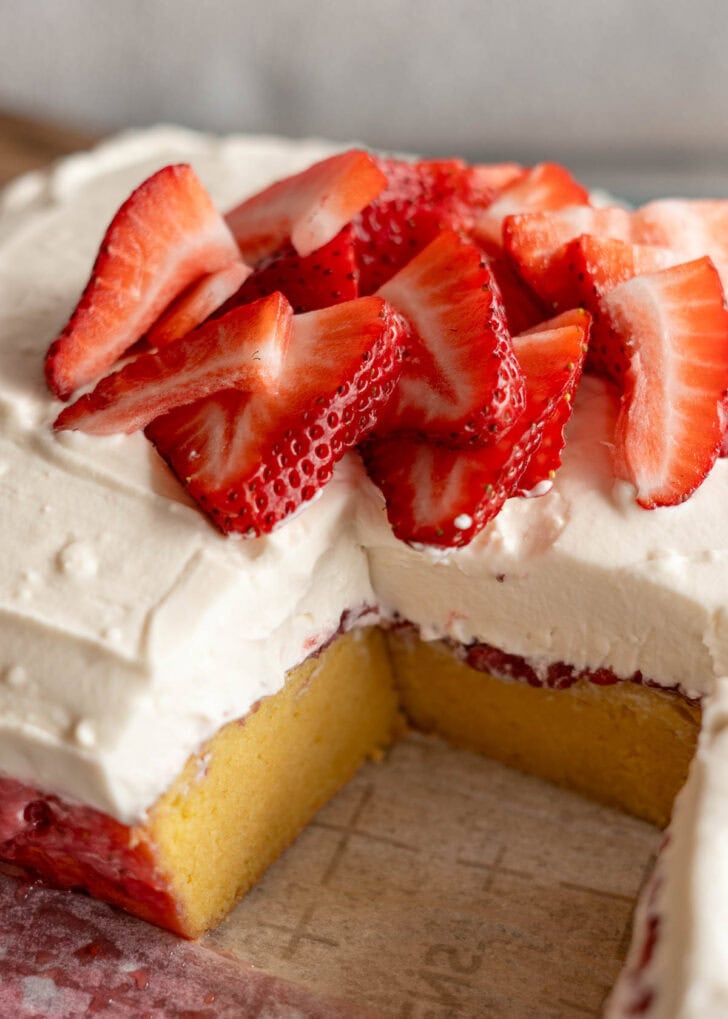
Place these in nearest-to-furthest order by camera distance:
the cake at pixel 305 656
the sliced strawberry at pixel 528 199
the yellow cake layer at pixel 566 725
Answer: the cake at pixel 305 656, the yellow cake layer at pixel 566 725, the sliced strawberry at pixel 528 199

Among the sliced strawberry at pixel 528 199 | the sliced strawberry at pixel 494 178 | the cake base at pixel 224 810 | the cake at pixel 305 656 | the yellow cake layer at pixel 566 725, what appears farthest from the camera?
the sliced strawberry at pixel 494 178

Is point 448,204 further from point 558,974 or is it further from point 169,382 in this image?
point 558,974

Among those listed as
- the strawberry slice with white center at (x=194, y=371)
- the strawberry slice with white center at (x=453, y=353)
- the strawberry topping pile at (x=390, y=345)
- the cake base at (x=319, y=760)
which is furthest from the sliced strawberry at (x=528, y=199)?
the cake base at (x=319, y=760)

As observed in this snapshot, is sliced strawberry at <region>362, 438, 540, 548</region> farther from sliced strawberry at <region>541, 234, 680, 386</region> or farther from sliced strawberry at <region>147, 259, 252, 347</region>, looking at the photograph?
sliced strawberry at <region>147, 259, 252, 347</region>

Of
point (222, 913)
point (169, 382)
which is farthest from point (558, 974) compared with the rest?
point (169, 382)

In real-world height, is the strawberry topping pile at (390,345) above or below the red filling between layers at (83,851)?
above

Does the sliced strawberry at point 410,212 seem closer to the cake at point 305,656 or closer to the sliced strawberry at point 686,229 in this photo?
the cake at point 305,656
